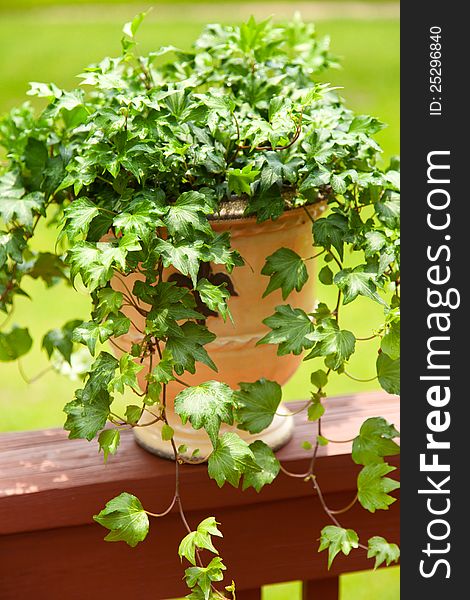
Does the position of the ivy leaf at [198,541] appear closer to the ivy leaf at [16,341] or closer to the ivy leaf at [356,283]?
the ivy leaf at [356,283]

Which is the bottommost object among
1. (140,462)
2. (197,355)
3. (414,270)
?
(140,462)

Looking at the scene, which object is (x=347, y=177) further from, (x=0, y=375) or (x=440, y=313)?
(x=0, y=375)

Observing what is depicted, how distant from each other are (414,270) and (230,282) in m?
0.21

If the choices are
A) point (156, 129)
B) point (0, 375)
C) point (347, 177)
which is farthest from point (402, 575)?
point (0, 375)

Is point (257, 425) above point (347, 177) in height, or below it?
below

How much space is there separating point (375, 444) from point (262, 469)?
13cm

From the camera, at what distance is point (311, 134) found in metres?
1.02

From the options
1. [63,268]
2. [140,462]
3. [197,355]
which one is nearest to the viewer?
[197,355]

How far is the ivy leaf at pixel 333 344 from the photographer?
0.96 metres

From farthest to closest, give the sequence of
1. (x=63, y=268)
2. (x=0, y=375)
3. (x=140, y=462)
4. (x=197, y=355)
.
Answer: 1. (x=0, y=375)
2. (x=63, y=268)
3. (x=140, y=462)
4. (x=197, y=355)

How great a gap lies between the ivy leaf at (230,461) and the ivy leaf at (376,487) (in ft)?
0.45

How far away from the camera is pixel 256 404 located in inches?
40.5

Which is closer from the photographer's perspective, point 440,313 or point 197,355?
point 197,355

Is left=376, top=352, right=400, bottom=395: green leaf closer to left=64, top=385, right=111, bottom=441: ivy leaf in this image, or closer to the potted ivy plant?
the potted ivy plant
